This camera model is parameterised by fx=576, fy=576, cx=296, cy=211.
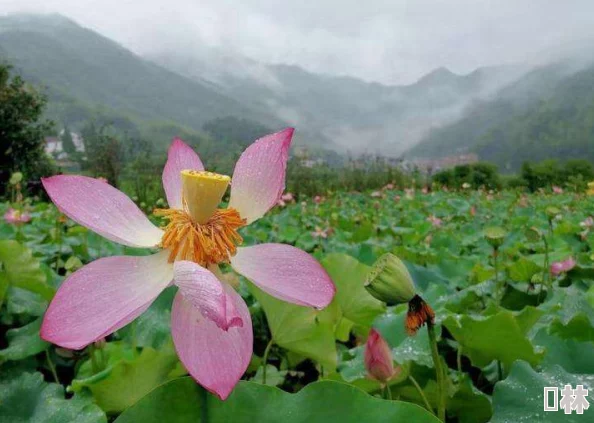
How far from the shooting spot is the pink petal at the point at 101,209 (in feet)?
1.26

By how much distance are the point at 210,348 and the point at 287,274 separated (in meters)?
0.07

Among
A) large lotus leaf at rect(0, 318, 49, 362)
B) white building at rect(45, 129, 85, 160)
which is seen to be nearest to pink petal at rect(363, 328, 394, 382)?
large lotus leaf at rect(0, 318, 49, 362)

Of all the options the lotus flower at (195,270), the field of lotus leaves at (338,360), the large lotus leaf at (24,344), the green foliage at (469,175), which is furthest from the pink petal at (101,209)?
the green foliage at (469,175)

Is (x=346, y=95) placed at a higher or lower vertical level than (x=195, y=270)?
lower

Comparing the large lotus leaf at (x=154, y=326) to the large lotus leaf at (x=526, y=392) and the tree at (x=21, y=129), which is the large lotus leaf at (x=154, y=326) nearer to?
the large lotus leaf at (x=526, y=392)

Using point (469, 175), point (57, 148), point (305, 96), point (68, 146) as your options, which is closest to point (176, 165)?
point (57, 148)

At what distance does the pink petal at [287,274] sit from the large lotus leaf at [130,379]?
0.19 metres

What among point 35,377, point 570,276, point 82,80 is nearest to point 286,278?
point 35,377

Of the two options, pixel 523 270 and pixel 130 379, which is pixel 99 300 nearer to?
pixel 130 379

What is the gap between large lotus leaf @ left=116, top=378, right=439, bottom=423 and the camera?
0.35 meters

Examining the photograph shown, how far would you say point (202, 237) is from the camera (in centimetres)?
39

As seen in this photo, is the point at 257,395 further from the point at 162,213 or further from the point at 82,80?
the point at 82,80

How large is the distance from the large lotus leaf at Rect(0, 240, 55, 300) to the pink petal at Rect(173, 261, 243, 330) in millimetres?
602

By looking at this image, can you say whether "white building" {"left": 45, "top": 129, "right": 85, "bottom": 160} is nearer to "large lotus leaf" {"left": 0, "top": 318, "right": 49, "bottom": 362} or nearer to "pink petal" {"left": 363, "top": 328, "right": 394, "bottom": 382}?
"large lotus leaf" {"left": 0, "top": 318, "right": 49, "bottom": 362}
